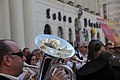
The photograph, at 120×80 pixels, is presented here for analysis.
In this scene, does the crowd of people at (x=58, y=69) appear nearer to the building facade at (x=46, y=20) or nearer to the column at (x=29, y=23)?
the building facade at (x=46, y=20)

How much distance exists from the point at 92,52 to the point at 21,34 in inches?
466

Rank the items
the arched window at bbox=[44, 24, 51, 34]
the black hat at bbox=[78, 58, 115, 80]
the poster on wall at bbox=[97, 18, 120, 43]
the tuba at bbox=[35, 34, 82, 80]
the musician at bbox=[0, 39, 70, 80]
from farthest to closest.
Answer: the arched window at bbox=[44, 24, 51, 34], the poster on wall at bbox=[97, 18, 120, 43], the black hat at bbox=[78, 58, 115, 80], the tuba at bbox=[35, 34, 82, 80], the musician at bbox=[0, 39, 70, 80]

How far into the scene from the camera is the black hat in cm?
330

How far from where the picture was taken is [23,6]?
1712cm

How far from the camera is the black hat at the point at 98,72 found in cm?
330

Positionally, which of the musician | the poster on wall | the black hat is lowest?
the black hat

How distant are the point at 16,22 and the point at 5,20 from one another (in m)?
0.70

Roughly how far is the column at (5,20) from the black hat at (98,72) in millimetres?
12845

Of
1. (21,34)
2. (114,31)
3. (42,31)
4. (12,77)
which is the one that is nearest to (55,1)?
(42,31)

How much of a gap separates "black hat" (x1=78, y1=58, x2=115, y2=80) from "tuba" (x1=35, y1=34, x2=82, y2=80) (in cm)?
17

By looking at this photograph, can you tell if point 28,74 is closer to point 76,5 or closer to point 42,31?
point 42,31

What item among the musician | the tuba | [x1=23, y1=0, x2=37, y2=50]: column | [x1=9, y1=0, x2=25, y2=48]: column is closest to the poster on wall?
the tuba

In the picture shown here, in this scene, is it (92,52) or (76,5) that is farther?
(76,5)

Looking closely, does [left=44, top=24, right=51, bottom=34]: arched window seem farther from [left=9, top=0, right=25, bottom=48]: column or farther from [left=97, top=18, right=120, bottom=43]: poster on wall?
[left=97, top=18, right=120, bottom=43]: poster on wall
